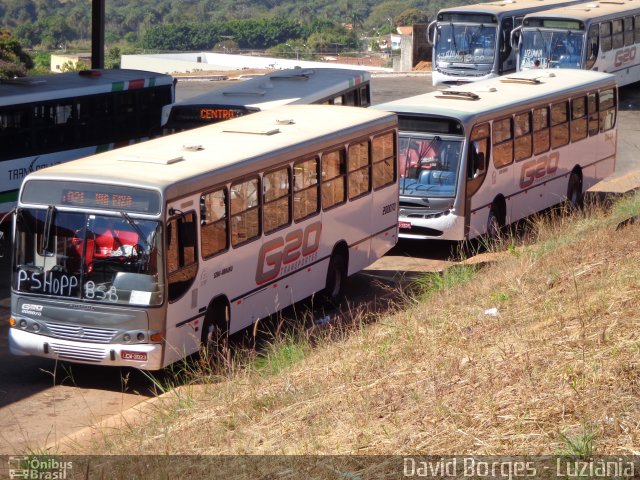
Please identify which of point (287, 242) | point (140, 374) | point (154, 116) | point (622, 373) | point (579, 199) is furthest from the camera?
point (154, 116)

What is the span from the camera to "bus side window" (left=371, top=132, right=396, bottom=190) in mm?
16391

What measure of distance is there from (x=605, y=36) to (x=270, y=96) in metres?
17.3

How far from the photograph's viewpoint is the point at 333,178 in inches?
604

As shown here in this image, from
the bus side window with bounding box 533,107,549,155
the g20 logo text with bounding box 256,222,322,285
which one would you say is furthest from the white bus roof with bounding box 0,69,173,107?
the bus side window with bounding box 533,107,549,155

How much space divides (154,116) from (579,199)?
8.87m

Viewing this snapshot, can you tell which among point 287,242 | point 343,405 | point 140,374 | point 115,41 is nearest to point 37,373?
point 140,374

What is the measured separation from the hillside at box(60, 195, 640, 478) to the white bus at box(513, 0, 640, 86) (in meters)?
23.4

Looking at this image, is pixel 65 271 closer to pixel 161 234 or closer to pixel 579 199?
pixel 161 234

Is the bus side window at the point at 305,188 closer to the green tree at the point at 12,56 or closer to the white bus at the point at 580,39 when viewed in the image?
the white bus at the point at 580,39

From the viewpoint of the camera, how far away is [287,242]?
46.8ft

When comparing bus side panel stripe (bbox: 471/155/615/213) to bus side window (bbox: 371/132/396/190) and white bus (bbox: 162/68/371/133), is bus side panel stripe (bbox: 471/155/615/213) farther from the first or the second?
white bus (bbox: 162/68/371/133)

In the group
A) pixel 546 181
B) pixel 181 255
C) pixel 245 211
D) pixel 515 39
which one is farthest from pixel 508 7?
pixel 181 255

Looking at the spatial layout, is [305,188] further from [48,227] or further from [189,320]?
[48,227]

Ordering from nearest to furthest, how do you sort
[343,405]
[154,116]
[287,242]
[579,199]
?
[343,405], [287,242], [579,199], [154,116]
